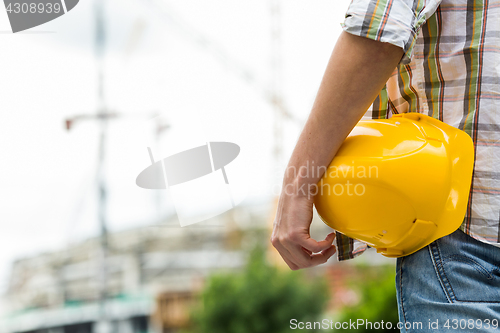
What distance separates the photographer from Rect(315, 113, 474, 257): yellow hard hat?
48 centimetres

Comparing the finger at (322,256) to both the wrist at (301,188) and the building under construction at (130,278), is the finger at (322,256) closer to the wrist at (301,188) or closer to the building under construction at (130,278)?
the wrist at (301,188)

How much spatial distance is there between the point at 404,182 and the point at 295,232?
14cm

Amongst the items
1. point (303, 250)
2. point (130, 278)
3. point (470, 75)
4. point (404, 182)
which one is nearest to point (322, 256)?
point (303, 250)

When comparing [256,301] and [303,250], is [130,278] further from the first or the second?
[303,250]

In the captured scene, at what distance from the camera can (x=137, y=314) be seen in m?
6.68

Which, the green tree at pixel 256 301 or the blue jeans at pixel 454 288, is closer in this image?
the blue jeans at pixel 454 288

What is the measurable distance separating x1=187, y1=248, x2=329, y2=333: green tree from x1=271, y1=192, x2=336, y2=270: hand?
4052 mm

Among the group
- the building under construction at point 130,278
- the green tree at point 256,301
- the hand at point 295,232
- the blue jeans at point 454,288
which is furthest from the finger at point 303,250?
the green tree at point 256,301

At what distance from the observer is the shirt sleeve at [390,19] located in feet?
1.44

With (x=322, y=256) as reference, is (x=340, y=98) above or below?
above

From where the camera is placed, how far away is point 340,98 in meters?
0.47

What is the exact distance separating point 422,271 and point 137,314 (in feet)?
22.7

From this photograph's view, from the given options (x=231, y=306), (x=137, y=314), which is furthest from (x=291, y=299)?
(x=137, y=314)

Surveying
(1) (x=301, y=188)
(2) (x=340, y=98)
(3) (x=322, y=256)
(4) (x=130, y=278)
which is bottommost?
(4) (x=130, y=278)
